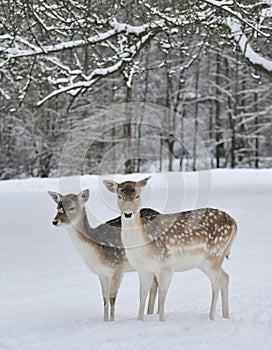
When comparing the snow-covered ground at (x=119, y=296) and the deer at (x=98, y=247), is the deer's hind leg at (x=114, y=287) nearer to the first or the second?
the deer at (x=98, y=247)

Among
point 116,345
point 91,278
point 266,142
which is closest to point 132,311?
point 116,345

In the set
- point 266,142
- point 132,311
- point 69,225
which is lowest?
point 132,311

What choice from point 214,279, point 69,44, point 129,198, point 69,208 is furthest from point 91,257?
point 69,44

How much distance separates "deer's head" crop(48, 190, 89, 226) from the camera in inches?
201

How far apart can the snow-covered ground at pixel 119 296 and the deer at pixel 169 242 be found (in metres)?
0.34

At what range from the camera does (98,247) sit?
524 cm

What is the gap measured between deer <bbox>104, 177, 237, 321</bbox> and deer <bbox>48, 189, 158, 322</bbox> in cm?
32

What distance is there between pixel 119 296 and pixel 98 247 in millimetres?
1247

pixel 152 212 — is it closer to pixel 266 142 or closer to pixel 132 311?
pixel 132 311

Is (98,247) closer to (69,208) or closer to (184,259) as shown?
(69,208)

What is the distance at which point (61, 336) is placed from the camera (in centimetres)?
454

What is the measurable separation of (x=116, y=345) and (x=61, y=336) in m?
0.52

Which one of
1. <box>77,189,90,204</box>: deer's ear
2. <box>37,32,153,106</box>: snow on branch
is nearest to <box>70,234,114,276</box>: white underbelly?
<box>77,189,90,204</box>: deer's ear

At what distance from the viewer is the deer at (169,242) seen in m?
4.64
